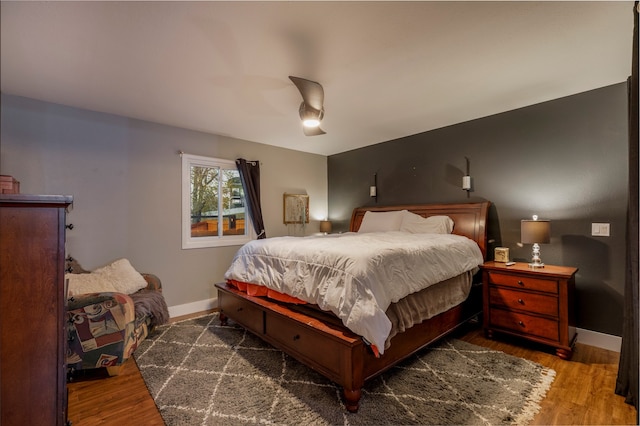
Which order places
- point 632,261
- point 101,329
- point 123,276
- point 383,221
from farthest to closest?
point 383,221
point 123,276
point 101,329
point 632,261

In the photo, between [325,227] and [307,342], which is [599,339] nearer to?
[307,342]

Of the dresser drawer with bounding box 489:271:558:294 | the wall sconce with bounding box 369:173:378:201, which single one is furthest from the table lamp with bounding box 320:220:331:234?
the dresser drawer with bounding box 489:271:558:294

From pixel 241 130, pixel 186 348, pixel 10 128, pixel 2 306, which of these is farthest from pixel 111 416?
pixel 241 130

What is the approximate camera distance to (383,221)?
158 inches

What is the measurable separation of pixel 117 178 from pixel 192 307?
1836 mm

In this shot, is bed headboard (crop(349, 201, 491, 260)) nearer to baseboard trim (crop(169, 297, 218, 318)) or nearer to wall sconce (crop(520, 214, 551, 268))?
wall sconce (crop(520, 214, 551, 268))

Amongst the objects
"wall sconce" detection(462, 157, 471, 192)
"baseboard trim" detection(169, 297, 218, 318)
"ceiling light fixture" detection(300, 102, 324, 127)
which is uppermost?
"ceiling light fixture" detection(300, 102, 324, 127)

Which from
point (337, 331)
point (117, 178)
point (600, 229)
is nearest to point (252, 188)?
point (117, 178)

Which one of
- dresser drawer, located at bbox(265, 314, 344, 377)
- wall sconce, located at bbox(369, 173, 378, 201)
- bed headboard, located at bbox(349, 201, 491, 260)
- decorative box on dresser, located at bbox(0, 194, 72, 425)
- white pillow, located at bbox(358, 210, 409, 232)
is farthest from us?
wall sconce, located at bbox(369, 173, 378, 201)

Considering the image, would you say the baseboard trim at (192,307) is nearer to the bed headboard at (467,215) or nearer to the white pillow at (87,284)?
the white pillow at (87,284)

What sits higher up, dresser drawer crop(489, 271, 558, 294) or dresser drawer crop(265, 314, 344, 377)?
dresser drawer crop(489, 271, 558, 294)

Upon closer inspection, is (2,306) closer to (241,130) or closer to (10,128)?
(10,128)

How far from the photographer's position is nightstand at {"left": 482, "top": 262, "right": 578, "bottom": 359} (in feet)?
7.81

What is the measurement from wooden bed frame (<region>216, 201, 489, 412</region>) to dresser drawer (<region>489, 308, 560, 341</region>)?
294mm
